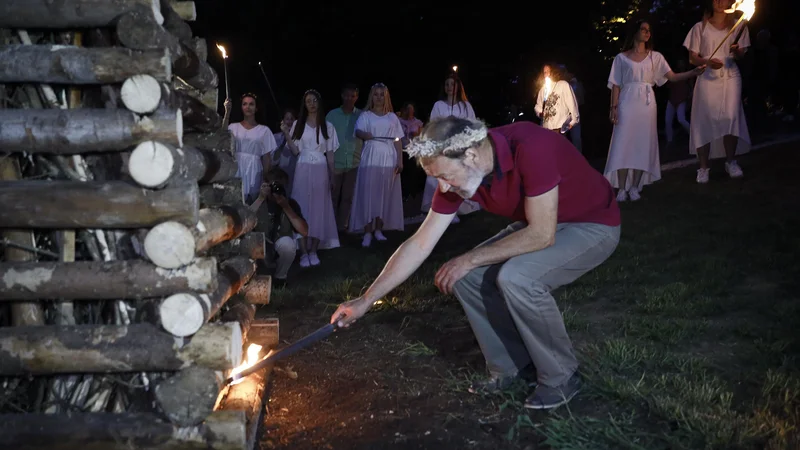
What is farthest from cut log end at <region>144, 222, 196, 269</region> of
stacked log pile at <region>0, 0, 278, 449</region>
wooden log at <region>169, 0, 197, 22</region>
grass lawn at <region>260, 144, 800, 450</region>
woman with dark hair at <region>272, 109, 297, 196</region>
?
woman with dark hair at <region>272, 109, 297, 196</region>

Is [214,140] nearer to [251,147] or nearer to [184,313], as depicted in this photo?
[184,313]

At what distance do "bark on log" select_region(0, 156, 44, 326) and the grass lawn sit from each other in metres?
1.40

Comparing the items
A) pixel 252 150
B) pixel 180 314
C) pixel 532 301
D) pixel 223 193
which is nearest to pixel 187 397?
pixel 180 314

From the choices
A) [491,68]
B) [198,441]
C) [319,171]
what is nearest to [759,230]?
[319,171]

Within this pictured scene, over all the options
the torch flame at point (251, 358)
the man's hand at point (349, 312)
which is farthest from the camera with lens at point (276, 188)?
the man's hand at point (349, 312)

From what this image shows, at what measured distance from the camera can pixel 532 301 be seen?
4.09m

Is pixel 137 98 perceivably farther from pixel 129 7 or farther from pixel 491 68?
pixel 491 68

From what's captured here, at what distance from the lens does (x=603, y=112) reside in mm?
20406

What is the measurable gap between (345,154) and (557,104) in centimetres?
321

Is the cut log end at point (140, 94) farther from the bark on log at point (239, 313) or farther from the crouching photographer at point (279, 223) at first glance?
the crouching photographer at point (279, 223)

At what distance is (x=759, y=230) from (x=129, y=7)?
652 cm

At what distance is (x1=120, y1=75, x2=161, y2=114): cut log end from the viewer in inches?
146

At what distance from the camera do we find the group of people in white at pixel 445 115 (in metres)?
9.47

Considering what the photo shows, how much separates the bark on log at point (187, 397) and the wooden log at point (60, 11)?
186 cm
